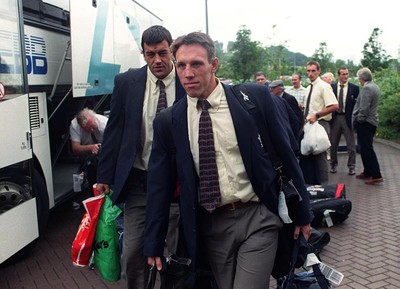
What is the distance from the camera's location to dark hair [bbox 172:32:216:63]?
2438mm

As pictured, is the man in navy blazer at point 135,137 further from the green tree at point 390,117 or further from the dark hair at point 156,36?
the green tree at point 390,117

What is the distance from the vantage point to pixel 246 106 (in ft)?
8.16

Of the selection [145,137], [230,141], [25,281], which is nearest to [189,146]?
[230,141]

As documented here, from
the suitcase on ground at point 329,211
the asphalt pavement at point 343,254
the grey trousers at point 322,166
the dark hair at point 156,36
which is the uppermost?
the dark hair at point 156,36

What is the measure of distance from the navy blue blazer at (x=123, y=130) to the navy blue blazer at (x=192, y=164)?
53 cm

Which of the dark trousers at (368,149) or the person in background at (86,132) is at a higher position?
the person in background at (86,132)

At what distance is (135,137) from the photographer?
3146 mm

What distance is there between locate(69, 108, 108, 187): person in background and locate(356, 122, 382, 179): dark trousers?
4565 millimetres

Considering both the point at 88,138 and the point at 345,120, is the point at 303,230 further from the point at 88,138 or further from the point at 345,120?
the point at 345,120

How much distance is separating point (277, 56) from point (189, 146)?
74.7 ft

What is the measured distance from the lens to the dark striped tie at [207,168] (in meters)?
2.45

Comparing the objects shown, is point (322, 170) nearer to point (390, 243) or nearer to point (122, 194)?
point (390, 243)

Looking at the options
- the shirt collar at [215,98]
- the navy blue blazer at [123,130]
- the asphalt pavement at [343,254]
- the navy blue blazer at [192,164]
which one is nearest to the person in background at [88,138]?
the asphalt pavement at [343,254]

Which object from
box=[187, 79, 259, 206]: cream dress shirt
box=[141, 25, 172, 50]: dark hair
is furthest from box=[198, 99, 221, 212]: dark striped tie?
box=[141, 25, 172, 50]: dark hair
